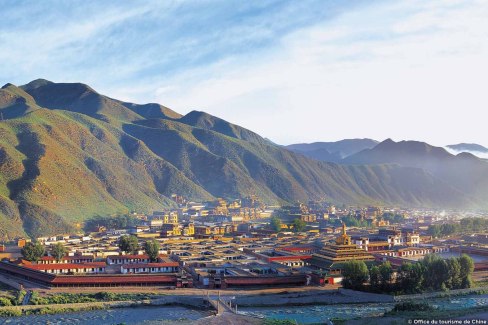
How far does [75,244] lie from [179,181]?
250ft

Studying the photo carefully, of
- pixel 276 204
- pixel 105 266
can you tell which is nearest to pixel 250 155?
pixel 276 204

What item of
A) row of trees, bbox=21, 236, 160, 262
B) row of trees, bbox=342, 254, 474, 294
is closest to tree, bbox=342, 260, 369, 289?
row of trees, bbox=342, 254, 474, 294

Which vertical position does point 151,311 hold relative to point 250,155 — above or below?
below

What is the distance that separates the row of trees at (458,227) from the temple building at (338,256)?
3469 cm

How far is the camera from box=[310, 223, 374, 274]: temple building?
164ft

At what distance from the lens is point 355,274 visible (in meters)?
44.0

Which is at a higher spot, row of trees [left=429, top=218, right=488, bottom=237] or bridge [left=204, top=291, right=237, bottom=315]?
row of trees [left=429, top=218, right=488, bottom=237]

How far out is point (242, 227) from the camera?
92.6 metres

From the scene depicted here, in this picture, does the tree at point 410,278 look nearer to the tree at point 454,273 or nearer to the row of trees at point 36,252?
the tree at point 454,273

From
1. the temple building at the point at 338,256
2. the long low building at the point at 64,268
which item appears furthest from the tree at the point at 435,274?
the long low building at the point at 64,268

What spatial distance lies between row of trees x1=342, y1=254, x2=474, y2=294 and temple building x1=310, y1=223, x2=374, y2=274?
4575 millimetres

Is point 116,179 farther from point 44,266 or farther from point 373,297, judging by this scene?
point 373,297

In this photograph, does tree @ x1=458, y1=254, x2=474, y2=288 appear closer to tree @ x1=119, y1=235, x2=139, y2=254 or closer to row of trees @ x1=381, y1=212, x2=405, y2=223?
tree @ x1=119, y1=235, x2=139, y2=254

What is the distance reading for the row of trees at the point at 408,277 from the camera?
43.7 m
